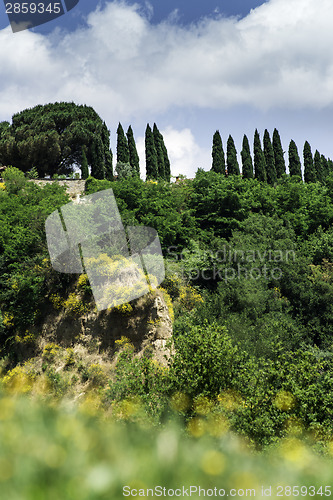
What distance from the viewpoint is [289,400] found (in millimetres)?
9812

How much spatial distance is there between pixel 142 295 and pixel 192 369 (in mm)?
6935

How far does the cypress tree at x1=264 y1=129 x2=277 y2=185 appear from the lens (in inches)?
1743

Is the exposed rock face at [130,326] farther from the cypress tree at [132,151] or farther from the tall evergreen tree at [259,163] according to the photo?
the tall evergreen tree at [259,163]

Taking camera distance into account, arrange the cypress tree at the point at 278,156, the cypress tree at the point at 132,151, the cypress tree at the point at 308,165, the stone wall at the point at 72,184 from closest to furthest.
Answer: the stone wall at the point at 72,184 → the cypress tree at the point at 132,151 → the cypress tree at the point at 278,156 → the cypress tree at the point at 308,165

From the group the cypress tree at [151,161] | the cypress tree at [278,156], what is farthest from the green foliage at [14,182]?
the cypress tree at [278,156]

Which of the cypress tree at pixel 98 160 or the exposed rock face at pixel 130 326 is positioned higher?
the cypress tree at pixel 98 160

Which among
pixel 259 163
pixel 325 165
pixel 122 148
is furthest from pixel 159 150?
pixel 325 165

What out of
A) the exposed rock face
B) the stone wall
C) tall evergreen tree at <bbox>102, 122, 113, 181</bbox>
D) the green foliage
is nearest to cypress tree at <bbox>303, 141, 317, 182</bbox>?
tall evergreen tree at <bbox>102, 122, 113, 181</bbox>

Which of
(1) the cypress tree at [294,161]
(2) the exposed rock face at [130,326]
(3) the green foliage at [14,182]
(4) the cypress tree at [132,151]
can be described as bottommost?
(2) the exposed rock face at [130,326]

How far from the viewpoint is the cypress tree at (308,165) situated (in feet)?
152

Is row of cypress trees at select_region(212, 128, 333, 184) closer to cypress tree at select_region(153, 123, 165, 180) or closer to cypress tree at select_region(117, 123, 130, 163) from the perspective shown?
cypress tree at select_region(153, 123, 165, 180)

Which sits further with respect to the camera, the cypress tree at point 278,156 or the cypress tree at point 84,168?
the cypress tree at point 278,156

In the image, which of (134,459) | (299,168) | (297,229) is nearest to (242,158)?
(299,168)

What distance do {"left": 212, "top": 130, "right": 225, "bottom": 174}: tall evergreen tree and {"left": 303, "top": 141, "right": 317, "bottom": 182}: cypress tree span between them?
38.4 feet
